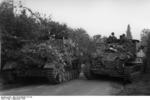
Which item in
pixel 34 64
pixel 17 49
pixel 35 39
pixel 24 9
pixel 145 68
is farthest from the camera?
pixel 145 68

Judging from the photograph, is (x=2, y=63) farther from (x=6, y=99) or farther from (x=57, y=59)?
(x=6, y=99)

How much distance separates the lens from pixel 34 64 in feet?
39.2

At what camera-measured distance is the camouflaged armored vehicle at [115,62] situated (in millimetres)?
13234

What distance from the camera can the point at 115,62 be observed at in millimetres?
13328

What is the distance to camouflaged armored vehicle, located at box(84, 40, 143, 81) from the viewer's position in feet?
43.4

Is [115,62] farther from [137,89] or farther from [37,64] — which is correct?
[37,64]

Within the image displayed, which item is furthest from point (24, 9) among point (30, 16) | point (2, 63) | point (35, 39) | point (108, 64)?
point (108, 64)

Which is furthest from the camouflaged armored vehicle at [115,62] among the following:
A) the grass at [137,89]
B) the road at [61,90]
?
the road at [61,90]

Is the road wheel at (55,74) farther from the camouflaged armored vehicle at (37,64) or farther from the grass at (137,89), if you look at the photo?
the grass at (137,89)

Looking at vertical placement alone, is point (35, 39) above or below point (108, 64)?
Answer: above

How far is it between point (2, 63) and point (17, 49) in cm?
98

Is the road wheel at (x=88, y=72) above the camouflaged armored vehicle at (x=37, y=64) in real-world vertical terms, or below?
below

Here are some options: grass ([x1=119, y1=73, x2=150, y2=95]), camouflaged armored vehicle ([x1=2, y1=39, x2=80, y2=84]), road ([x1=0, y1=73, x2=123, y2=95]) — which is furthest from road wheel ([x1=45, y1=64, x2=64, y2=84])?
grass ([x1=119, y1=73, x2=150, y2=95])

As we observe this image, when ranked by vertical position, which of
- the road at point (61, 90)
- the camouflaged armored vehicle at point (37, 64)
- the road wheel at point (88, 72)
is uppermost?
the camouflaged armored vehicle at point (37, 64)
